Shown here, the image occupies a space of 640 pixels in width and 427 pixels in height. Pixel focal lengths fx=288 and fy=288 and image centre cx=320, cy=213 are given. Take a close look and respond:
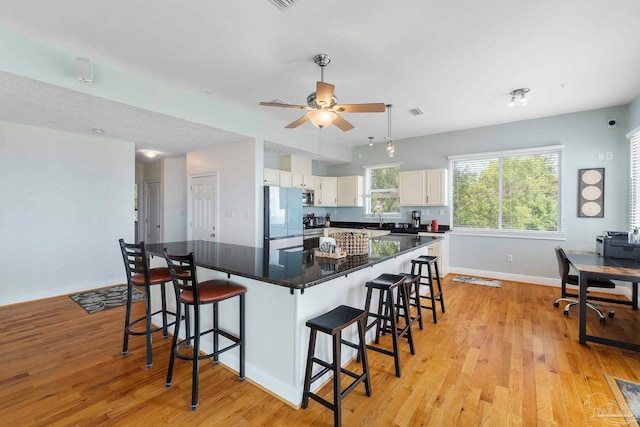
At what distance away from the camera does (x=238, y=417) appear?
1816 mm

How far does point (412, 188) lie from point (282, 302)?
470 cm

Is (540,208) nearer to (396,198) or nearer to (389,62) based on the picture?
(396,198)

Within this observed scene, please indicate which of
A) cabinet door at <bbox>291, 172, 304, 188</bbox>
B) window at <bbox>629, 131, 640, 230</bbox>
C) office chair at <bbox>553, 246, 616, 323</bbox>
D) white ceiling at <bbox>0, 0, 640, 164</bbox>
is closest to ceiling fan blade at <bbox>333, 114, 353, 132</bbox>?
white ceiling at <bbox>0, 0, 640, 164</bbox>

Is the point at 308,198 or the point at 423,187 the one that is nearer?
the point at 423,187

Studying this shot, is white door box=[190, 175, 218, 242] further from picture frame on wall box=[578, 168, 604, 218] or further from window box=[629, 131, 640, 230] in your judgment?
window box=[629, 131, 640, 230]

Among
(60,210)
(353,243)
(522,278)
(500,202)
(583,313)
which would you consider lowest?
(522,278)

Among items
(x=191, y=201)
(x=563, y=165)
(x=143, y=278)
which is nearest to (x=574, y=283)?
(x=563, y=165)

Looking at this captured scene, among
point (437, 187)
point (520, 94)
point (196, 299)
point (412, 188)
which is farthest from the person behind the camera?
point (412, 188)

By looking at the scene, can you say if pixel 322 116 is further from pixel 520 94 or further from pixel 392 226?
pixel 392 226

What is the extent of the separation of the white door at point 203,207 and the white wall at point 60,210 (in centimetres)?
105

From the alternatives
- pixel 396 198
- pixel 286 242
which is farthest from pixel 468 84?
pixel 286 242

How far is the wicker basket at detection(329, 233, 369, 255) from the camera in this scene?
2.67 metres

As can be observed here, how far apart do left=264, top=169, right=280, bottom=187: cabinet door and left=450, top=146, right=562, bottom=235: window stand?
347 centimetres

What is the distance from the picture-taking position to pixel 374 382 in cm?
219
